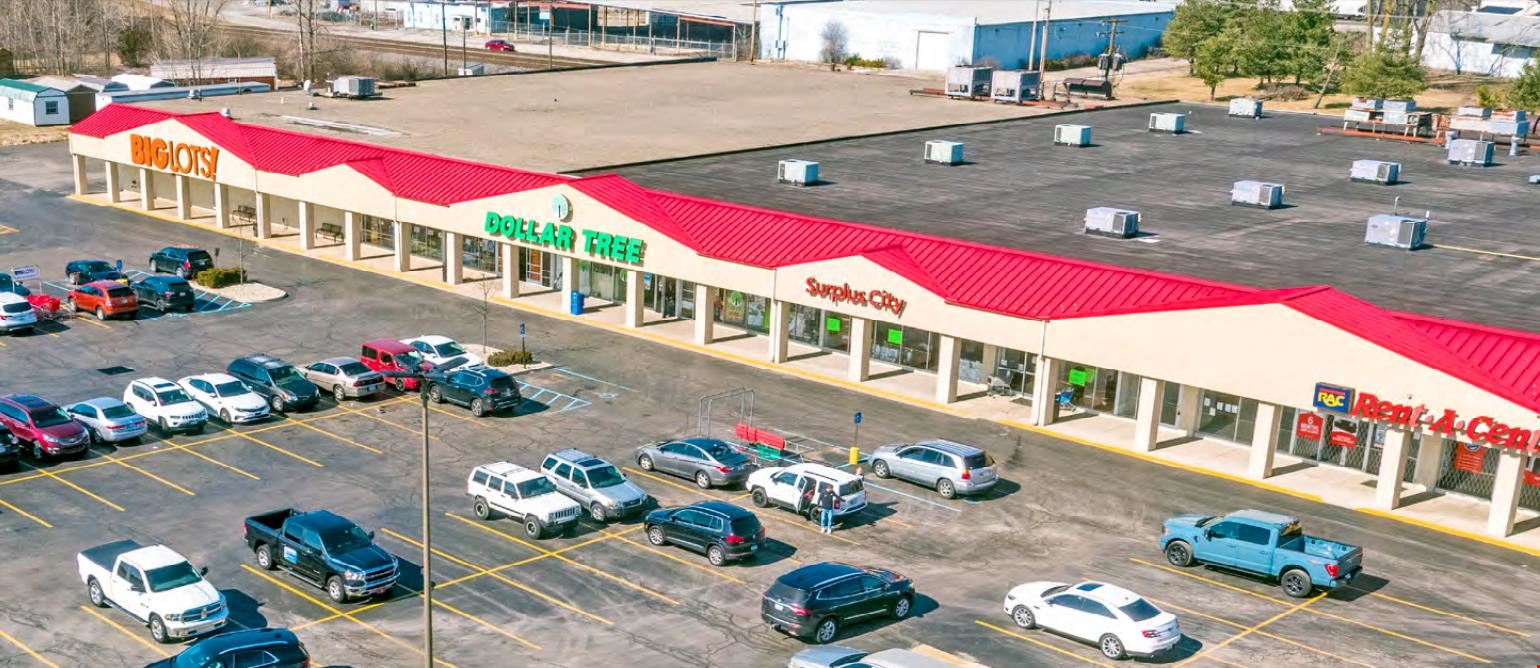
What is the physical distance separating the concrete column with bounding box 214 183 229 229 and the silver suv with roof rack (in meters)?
46.2

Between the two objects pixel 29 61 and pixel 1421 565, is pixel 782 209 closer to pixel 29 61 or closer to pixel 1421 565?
pixel 1421 565

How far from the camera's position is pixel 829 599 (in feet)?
120

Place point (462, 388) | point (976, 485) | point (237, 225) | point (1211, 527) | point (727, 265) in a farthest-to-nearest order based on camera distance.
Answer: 1. point (237, 225)
2. point (727, 265)
3. point (462, 388)
4. point (976, 485)
5. point (1211, 527)

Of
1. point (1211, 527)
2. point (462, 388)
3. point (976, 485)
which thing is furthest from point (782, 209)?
point (1211, 527)

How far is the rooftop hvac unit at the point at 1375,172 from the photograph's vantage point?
78.6 m

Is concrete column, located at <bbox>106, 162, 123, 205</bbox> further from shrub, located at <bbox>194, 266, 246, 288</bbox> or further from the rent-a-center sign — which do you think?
the rent-a-center sign

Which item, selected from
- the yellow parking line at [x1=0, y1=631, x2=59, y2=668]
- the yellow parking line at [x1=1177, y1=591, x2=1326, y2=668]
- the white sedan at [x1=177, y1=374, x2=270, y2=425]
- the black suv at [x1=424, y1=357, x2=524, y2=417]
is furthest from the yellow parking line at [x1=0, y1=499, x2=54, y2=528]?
the yellow parking line at [x1=1177, y1=591, x2=1326, y2=668]

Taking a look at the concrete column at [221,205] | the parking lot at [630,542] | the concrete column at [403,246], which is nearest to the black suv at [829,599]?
the parking lot at [630,542]

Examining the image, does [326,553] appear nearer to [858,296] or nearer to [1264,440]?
[858,296]

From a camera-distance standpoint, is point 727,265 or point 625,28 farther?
point 625,28

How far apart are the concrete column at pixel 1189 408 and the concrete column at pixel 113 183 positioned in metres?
67.1

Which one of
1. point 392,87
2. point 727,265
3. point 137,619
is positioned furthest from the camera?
point 392,87

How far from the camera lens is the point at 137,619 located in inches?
1458

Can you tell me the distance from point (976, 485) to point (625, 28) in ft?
520
